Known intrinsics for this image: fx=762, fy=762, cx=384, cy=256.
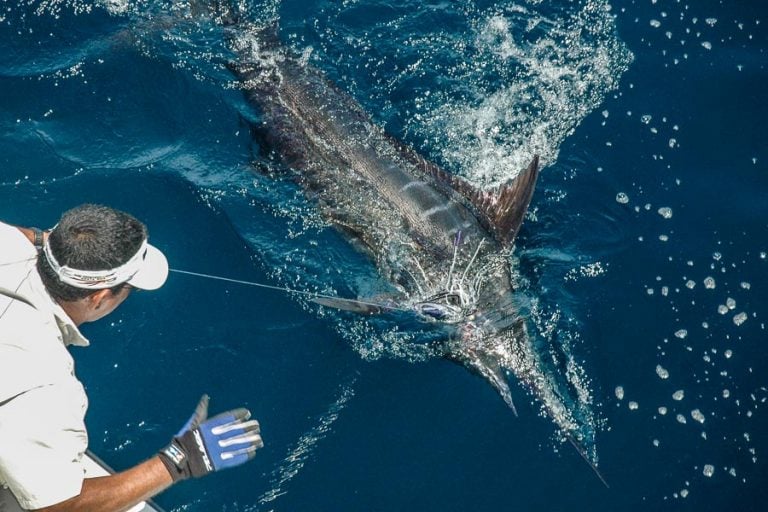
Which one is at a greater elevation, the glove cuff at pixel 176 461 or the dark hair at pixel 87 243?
the dark hair at pixel 87 243

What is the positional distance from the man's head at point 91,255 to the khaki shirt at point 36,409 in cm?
13

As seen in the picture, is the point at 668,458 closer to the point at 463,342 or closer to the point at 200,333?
the point at 463,342

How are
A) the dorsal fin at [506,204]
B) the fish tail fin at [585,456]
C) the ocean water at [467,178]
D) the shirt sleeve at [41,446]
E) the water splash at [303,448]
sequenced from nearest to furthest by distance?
the shirt sleeve at [41,446], the fish tail fin at [585,456], the water splash at [303,448], the ocean water at [467,178], the dorsal fin at [506,204]

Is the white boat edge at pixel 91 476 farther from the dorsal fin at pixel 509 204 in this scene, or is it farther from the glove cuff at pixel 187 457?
the dorsal fin at pixel 509 204

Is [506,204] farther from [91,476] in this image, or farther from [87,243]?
[91,476]

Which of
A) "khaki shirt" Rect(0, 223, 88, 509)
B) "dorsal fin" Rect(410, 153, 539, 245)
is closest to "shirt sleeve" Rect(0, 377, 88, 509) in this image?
"khaki shirt" Rect(0, 223, 88, 509)

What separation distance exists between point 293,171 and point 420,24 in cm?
180

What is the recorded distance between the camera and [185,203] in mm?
4941

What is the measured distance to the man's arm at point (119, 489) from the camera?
2.81 meters

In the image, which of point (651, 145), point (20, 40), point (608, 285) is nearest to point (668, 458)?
point (608, 285)

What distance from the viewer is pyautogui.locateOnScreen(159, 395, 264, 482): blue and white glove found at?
3.12 m

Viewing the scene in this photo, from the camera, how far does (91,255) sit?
283cm

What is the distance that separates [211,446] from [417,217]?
2043mm

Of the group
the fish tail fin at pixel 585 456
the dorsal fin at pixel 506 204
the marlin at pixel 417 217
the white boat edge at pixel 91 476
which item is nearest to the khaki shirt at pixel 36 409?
the white boat edge at pixel 91 476
